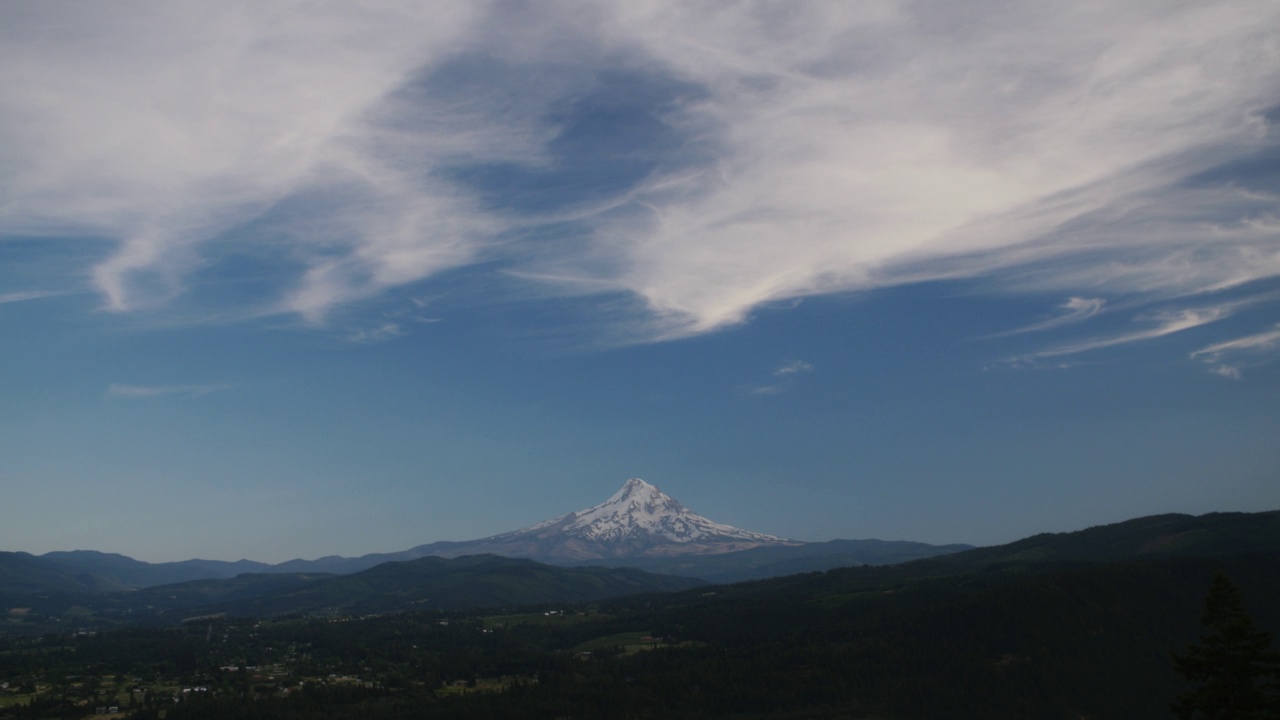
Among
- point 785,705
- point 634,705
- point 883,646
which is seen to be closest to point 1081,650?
point 883,646

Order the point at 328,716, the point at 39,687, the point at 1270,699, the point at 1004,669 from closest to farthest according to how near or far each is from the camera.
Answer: the point at 1270,699
the point at 328,716
the point at 1004,669
the point at 39,687

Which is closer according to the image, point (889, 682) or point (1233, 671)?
point (1233, 671)

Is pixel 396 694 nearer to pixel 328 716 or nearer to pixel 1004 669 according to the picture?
pixel 328 716

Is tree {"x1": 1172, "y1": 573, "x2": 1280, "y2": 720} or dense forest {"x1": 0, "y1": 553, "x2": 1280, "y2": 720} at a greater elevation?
tree {"x1": 1172, "y1": 573, "x2": 1280, "y2": 720}

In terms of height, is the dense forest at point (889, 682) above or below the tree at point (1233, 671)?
below

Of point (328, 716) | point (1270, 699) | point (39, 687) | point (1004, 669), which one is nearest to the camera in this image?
point (1270, 699)

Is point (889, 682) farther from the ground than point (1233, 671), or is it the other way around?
point (1233, 671)

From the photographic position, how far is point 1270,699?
147 ft

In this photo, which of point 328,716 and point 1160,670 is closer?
point 328,716

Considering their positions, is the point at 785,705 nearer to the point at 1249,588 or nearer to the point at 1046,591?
the point at 1046,591

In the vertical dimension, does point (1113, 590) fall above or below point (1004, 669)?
above

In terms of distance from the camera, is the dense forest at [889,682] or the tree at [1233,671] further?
the dense forest at [889,682]

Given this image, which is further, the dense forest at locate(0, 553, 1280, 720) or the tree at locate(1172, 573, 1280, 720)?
the dense forest at locate(0, 553, 1280, 720)

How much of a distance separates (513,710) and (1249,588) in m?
162
